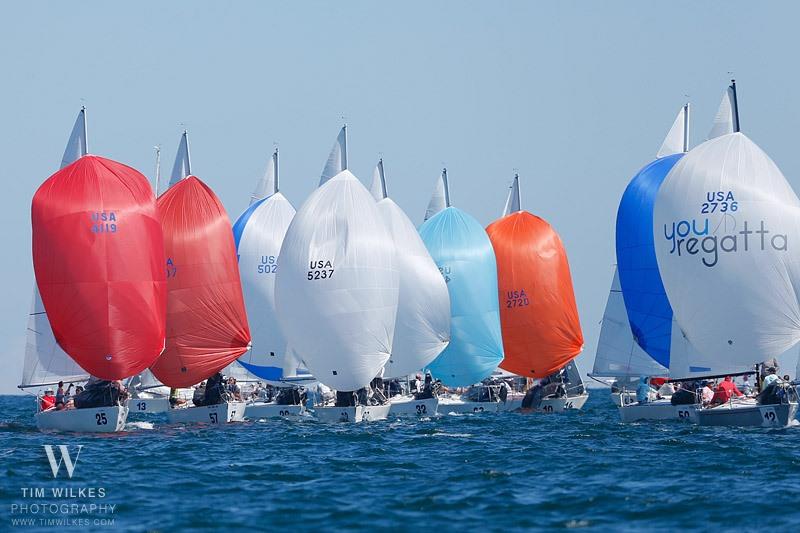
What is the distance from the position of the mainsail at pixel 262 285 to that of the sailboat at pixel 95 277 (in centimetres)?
1153

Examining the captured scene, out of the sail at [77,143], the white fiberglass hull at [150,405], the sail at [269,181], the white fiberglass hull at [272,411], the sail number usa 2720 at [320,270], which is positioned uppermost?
the sail at [269,181]

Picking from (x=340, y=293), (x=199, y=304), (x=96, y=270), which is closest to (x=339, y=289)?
(x=340, y=293)

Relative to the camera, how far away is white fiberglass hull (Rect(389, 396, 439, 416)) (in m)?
44.3

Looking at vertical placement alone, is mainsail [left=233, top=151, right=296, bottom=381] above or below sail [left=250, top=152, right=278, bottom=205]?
below

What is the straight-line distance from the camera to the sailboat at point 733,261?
3178cm

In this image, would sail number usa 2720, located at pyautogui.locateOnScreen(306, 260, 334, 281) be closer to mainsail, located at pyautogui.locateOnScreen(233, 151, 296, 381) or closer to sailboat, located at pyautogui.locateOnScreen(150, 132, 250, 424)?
sailboat, located at pyautogui.locateOnScreen(150, 132, 250, 424)

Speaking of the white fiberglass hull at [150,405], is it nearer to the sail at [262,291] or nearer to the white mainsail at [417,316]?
the sail at [262,291]

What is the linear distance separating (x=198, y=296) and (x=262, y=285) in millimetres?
8087

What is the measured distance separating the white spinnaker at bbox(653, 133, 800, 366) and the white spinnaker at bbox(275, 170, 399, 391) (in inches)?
346

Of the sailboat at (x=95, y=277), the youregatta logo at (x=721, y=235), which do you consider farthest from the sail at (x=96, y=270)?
the youregatta logo at (x=721, y=235)

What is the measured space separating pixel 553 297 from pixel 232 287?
614 inches

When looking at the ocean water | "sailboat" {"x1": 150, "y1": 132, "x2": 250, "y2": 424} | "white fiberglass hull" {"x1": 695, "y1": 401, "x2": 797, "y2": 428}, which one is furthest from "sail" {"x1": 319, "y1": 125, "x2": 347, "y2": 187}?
"white fiberglass hull" {"x1": 695, "y1": 401, "x2": 797, "y2": 428}

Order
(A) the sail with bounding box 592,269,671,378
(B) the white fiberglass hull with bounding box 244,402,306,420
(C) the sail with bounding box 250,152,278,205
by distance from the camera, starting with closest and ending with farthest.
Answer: (B) the white fiberglass hull with bounding box 244,402,306,420 < (A) the sail with bounding box 592,269,671,378 < (C) the sail with bounding box 250,152,278,205

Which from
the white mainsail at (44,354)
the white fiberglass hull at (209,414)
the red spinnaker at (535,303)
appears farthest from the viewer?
the red spinnaker at (535,303)
